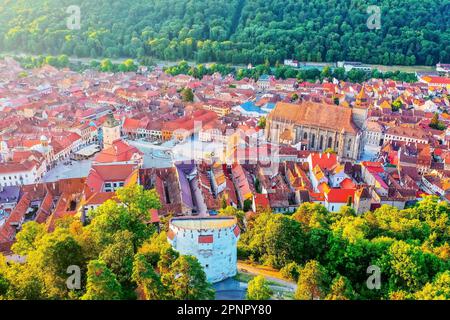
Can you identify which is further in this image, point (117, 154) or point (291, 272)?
point (117, 154)

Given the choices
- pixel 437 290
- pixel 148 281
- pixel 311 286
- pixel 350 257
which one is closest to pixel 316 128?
pixel 350 257

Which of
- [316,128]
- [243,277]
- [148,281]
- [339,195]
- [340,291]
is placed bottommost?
[339,195]

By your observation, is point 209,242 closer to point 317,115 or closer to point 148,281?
point 148,281

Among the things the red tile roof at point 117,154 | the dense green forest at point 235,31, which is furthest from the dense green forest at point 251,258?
the dense green forest at point 235,31

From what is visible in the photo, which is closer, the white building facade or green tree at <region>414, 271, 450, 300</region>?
green tree at <region>414, 271, 450, 300</region>

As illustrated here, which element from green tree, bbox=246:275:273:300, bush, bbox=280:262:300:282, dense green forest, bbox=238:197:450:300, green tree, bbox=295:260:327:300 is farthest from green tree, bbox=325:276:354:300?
bush, bbox=280:262:300:282

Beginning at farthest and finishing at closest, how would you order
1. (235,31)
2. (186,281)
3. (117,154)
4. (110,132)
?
1. (235,31)
2. (110,132)
3. (117,154)
4. (186,281)

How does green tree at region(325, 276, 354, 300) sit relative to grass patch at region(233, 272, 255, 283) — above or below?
above

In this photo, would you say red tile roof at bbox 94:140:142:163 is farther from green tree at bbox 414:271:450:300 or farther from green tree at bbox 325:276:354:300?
green tree at bbox 414:271:450:300

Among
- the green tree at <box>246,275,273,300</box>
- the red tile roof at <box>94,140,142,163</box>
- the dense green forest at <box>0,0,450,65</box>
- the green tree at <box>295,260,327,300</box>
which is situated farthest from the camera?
the dense green forest at <box>0,0,450,65</box>
